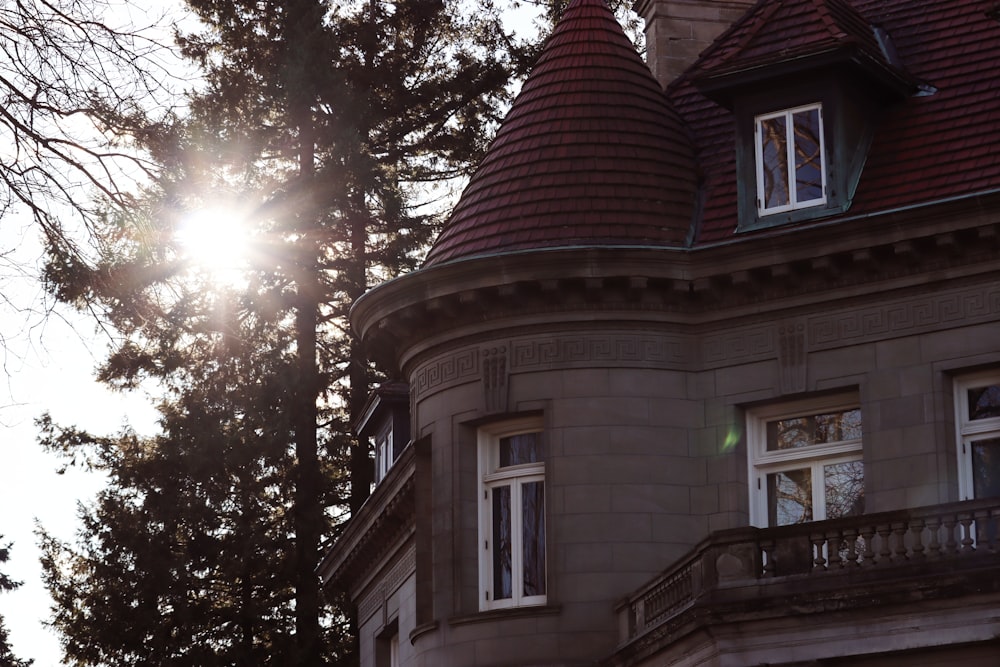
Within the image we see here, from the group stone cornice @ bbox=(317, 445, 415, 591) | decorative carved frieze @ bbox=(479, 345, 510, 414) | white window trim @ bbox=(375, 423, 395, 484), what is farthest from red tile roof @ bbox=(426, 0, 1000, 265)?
white window trim @ bbox=(375, 423, 395, 484)

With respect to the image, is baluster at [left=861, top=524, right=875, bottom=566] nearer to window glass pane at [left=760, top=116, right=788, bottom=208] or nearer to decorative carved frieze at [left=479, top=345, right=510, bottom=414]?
window glass pane at [left=760, top=116, right=788, bottom=208]

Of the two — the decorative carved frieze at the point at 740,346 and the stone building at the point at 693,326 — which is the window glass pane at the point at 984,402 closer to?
the stone building at the point at 693,326

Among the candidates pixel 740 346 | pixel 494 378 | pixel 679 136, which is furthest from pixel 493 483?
pixel 679 136

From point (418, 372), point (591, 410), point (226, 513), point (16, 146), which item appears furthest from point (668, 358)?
point (226, 513)

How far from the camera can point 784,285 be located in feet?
72.6

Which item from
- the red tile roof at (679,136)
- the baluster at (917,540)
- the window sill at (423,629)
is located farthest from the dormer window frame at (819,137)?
the window sill at (423,629)

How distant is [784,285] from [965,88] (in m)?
3.24

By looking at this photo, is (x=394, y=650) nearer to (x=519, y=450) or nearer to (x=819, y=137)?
(x=519, y=450)

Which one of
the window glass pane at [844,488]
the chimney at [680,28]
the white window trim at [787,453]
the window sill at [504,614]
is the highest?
the chimney at [680,28]

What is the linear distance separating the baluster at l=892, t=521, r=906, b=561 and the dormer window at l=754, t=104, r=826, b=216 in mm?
5303

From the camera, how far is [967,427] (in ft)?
68.9

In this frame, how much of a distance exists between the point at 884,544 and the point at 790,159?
616 cm

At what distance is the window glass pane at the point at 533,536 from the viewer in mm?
22922

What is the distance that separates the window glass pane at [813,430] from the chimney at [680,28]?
24.1 feet
